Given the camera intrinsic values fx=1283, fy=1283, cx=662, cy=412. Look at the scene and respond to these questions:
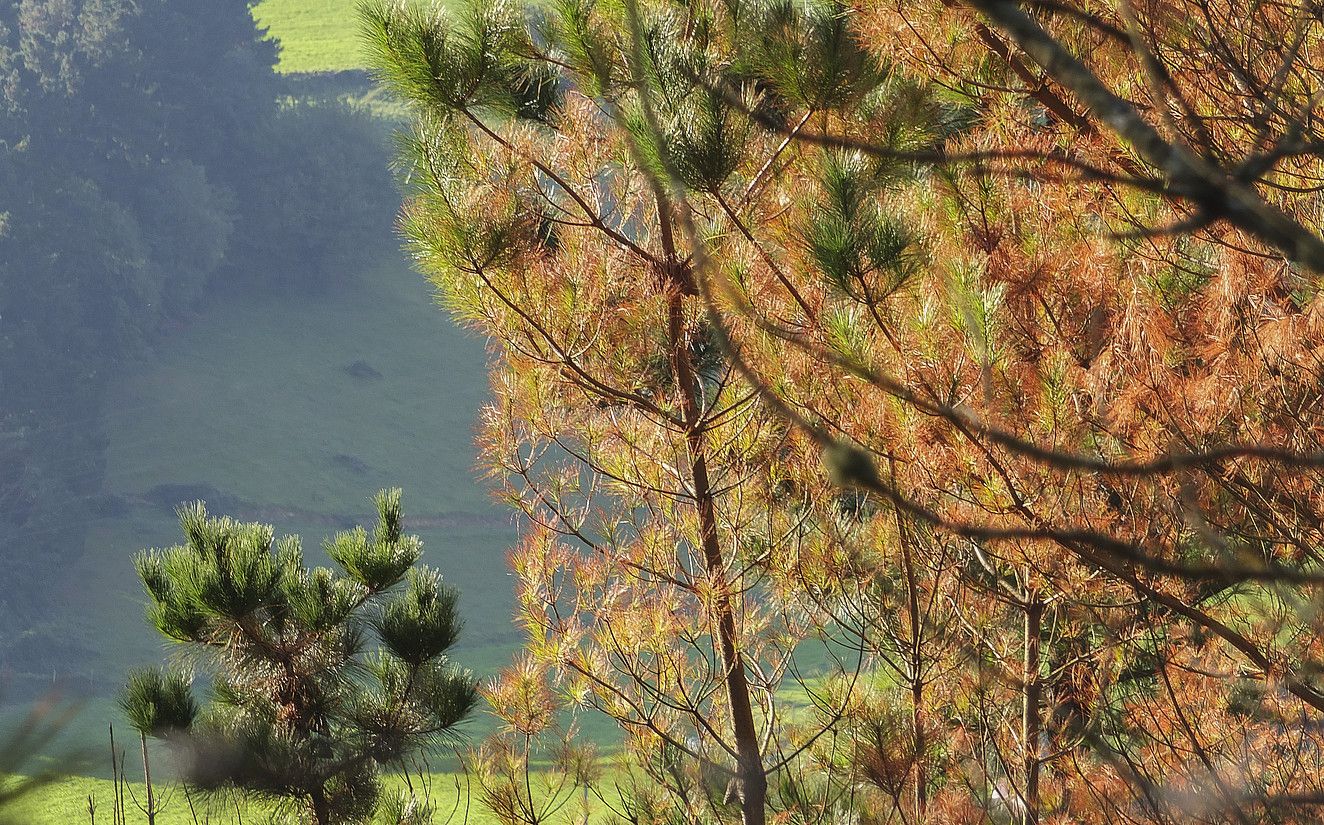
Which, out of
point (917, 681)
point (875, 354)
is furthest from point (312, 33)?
point (875, 354)

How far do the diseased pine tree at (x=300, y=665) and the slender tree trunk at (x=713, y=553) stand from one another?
1079mm

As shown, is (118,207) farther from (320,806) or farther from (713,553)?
(713,553)

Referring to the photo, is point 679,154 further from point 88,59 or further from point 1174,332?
point 88,59

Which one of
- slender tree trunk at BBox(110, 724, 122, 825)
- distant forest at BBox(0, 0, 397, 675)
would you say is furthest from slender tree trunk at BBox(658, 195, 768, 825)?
distant forest at BBox(0, 0, 397, 675)

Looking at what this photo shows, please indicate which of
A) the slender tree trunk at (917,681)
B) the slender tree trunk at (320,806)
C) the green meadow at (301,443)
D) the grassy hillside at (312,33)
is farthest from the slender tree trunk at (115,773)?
the grassy hillside at (312,33)

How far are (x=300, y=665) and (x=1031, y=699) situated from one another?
7.76 feet

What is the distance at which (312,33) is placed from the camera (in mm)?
46188

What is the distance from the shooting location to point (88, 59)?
25.2 metres

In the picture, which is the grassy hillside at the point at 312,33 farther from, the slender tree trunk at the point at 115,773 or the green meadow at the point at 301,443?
the slender tree trunk at the point at 115,773

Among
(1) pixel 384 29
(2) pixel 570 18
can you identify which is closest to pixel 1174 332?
(2) pixel 570 18

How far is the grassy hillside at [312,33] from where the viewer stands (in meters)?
42.4

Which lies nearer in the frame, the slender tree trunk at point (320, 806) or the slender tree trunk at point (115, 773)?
the slender tree trunk at point (115, 773)

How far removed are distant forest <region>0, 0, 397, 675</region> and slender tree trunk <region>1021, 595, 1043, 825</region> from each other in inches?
736

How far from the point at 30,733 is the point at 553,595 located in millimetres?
2965
